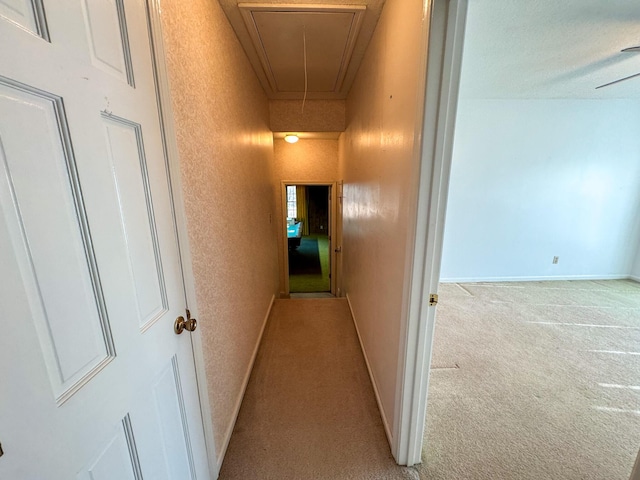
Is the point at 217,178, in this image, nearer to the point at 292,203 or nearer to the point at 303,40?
the point at 303,40

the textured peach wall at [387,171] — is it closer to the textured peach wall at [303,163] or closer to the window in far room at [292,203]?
the textured peach wall at [303,163]

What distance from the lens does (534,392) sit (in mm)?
1835

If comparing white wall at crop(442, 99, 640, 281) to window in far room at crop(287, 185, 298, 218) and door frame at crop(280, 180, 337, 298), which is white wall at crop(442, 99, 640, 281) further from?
window in far room at crop(287, 185, 298, 218)

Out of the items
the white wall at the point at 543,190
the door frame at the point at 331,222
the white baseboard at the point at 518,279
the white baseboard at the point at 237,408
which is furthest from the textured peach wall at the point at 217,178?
the white baseboard at the point at 518,279

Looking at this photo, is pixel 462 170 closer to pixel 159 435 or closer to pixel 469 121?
pixel 469 121

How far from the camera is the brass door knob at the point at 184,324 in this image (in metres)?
0.92

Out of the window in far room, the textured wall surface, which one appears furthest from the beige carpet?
the window in far room

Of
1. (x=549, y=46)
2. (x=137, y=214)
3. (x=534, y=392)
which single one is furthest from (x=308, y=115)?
(x=534, y=392)

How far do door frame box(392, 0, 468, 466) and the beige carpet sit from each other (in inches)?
14.2

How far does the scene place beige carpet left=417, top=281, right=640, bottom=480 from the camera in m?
1.36

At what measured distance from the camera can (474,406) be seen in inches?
67.2

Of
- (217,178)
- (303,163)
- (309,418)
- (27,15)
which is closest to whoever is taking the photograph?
(27,15)

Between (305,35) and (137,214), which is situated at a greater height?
(305,35)

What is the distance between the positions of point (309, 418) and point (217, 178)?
164 centimetres
